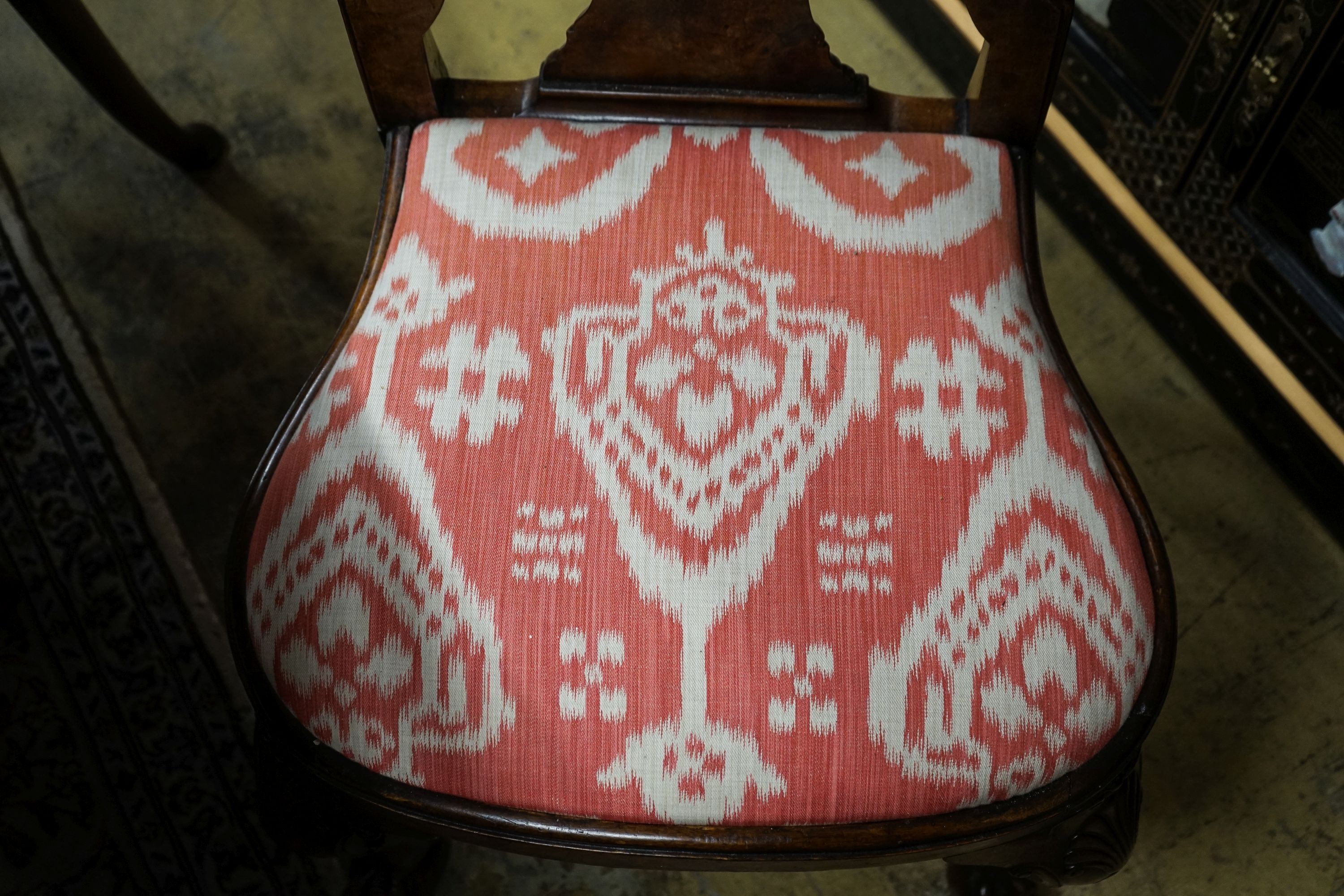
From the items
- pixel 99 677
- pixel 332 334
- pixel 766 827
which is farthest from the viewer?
pixel 332 334

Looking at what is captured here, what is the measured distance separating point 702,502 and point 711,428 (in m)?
0.03

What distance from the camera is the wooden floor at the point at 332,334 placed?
761mm

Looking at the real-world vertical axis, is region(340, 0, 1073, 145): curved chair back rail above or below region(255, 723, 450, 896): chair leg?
Result: above

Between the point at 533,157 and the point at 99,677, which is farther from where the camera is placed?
the point at 99,677

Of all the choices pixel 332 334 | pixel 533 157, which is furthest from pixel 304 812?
pixel 332 334

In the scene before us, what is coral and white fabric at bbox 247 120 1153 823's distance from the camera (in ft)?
1.42

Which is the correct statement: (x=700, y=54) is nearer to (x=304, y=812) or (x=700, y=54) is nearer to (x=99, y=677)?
(x=304, y=812)

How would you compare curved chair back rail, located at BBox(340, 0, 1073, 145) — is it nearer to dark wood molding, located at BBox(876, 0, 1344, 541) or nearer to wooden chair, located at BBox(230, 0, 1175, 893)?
wooden chair, located at BBox(230, 0, 1175, 893)

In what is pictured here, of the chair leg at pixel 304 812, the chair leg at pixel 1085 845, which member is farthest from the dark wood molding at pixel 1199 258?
the chair leg at pixel 304 812

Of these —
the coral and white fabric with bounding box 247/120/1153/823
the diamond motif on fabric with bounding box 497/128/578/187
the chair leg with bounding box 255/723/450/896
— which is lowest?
the chair leg with bounding box 255/723/450/896

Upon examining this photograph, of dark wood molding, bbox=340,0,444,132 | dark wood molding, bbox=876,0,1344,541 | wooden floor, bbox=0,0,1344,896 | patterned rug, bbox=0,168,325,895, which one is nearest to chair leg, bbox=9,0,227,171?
wooden floor, bbox=0,0,1344,896

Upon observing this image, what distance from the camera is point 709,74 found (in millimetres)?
532

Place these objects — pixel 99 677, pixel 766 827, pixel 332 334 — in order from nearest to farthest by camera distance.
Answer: pixel 766 827 → pixel 99 677 → pixel 332 334

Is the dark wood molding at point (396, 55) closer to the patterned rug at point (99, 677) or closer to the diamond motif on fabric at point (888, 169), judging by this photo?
the diamond motif on fabric at point (888, 169)
